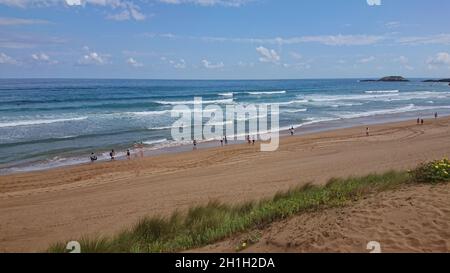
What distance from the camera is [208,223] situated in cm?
767

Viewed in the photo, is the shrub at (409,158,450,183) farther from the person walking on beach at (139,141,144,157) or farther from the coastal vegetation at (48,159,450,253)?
the person walking on beach at (139,141,144,157)

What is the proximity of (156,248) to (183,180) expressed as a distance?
32.7 ft

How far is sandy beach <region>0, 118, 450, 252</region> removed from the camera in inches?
434

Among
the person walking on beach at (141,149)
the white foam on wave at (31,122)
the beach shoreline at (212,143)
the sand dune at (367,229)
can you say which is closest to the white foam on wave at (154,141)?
the person walking on beach at (141,149)

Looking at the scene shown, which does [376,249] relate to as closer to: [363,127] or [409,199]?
[409,199]

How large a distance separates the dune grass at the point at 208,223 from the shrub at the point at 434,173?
29cm

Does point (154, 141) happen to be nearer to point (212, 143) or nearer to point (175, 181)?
point (212, 143)

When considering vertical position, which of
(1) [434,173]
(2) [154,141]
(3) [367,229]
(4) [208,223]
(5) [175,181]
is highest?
(1) [434,173]

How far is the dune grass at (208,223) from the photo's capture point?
22.3 ft

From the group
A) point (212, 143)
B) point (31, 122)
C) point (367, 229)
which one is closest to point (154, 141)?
point (212, 143)

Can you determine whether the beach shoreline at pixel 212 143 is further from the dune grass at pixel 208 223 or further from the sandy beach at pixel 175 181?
the dune grass at pixel 208 223

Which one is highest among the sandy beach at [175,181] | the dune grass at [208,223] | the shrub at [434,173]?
the shrub at [434,173]

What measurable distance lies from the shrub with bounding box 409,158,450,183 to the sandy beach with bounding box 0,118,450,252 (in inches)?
31.3

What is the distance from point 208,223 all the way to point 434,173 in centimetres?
476
